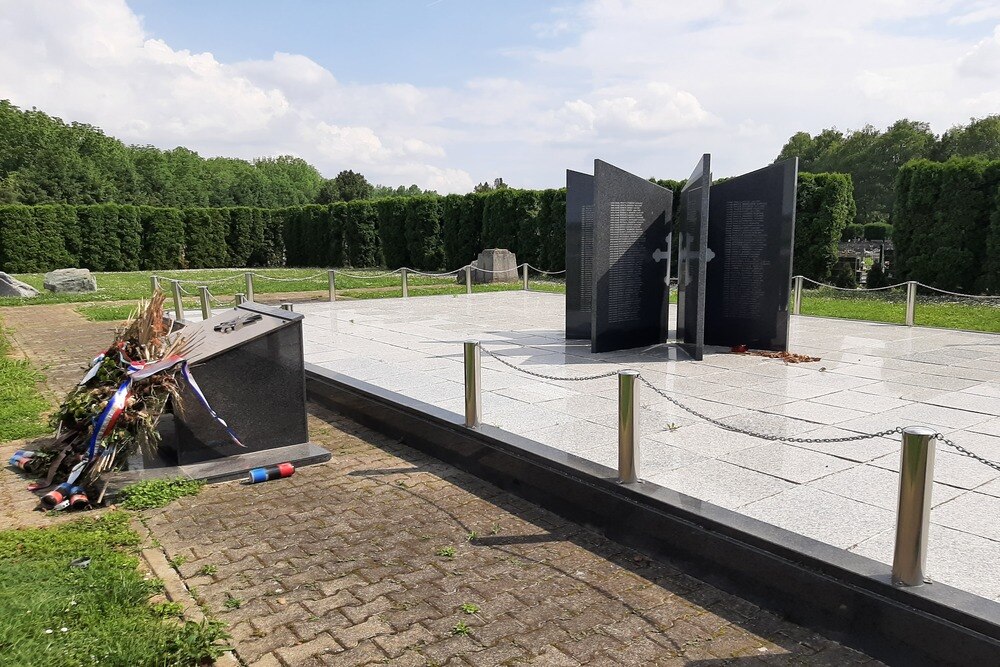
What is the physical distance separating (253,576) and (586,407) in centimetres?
341

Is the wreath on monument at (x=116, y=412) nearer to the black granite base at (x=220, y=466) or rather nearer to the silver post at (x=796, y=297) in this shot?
the black granite base at (x=220, y=466)

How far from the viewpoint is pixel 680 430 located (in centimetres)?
568

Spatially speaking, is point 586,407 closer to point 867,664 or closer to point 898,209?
point 867,664

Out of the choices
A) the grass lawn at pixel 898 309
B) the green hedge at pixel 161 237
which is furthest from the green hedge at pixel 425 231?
the grass lawn at pixel 898 309

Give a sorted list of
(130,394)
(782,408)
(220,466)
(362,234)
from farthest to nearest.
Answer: (362,234)
(782,408)
(220,466)
(130,394)

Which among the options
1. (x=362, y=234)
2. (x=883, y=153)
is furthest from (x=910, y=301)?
(x=883, y=153)

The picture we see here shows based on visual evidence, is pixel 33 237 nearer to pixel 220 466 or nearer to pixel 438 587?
pixel 220 466

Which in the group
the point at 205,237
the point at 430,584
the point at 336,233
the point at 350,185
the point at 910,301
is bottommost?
the point at 430,584

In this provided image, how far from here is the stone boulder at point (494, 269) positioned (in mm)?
21578

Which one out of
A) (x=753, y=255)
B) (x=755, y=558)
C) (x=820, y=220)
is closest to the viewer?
(x=755, y=558)

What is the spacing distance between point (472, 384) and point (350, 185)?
67.3 metres

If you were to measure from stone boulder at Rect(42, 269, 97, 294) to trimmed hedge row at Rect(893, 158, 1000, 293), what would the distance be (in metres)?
22.7

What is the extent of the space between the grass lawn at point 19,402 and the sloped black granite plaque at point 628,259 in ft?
20.0

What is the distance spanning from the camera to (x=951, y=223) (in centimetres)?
1711
